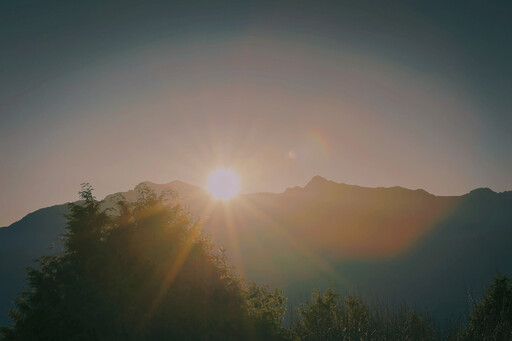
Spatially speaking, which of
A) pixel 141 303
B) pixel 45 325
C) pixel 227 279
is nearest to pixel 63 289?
pixel 45 325

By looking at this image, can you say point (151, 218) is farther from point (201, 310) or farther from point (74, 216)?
point (201, 310)

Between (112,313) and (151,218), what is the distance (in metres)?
4.94

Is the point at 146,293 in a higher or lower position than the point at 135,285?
lower

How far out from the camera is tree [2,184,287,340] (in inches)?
510

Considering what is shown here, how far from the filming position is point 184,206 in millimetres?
18906

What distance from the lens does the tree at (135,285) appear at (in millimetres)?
12945

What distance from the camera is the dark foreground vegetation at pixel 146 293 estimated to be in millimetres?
12906

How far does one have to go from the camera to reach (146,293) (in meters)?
15.0

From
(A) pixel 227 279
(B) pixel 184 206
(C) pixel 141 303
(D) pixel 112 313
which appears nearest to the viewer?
(D) pixel 112 313

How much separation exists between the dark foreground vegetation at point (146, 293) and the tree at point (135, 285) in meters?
0.04

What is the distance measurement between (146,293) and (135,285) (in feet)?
2.14

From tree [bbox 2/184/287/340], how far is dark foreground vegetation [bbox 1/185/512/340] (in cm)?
4

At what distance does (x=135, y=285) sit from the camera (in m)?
14.9

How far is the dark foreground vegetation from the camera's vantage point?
12.9 metres
